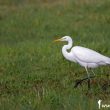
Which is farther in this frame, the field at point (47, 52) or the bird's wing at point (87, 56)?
the bird's wing at point (87, 56)

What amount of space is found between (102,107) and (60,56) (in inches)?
179

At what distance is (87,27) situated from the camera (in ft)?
58.5

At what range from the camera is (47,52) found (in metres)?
13.9

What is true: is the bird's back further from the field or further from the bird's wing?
the field

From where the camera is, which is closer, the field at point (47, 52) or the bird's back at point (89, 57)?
the field at point (47, 52)

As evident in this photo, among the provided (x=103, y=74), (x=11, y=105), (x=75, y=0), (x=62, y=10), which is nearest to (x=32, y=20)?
(x=62, y=10)

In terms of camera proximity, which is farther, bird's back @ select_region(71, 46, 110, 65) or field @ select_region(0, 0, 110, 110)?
bird's back @ select_region(71, 46, 110, 65)

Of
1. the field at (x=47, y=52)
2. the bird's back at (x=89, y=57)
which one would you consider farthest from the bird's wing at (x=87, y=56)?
the field at (x=47, y=52)

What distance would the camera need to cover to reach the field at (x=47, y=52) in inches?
376

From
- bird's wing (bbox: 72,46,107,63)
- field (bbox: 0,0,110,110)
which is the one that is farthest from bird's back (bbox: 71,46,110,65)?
field (bbox: 0,0,110,110)

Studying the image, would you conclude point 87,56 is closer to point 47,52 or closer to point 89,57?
point 89,57

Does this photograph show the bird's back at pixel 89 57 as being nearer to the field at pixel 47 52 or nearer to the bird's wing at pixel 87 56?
the bird's wing at pixel 87 56

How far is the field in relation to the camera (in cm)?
955

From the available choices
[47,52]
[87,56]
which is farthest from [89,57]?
[47,52]
